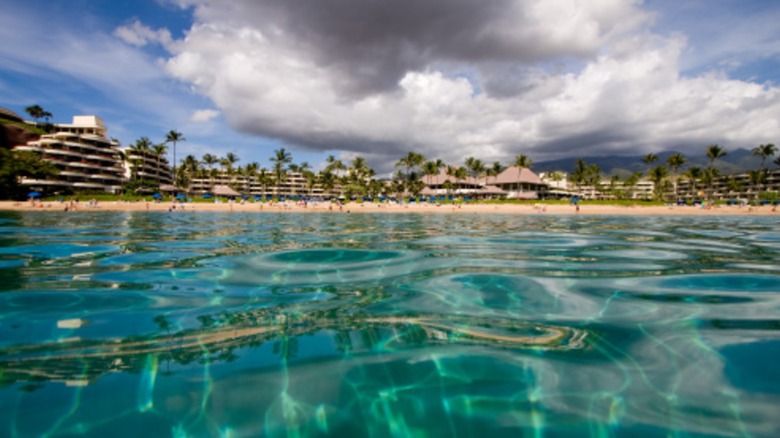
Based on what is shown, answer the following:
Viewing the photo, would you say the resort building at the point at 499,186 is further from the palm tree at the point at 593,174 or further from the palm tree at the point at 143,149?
the palm tree at the point at 143,149

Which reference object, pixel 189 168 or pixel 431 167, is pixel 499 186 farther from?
pixel 189 168

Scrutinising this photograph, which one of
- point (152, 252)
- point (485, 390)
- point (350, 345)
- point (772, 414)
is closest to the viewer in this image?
point (772, 414)

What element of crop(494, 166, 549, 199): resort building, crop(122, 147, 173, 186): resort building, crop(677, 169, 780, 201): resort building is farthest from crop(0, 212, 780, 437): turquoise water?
crop(677, 169, 780, 201): resort building

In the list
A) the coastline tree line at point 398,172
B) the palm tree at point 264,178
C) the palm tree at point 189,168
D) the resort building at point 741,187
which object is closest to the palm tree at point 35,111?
the coastline tree line at point 398,172

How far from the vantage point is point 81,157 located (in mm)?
71688

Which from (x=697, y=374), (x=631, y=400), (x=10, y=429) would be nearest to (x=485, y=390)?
(x=631, y=400)

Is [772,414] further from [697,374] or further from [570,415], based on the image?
[570,415]

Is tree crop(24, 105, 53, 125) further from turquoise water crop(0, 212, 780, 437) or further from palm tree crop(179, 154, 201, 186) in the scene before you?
turquoise water crop(0, 212, 780, 437)

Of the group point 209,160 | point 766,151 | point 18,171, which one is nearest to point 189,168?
point 209,160

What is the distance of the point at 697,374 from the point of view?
2242 mm

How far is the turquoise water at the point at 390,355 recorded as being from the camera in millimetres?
1838

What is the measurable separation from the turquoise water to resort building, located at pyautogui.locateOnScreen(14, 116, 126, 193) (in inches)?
3100

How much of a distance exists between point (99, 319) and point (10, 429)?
1.52 m

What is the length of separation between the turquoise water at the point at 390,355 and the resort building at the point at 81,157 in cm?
7873
